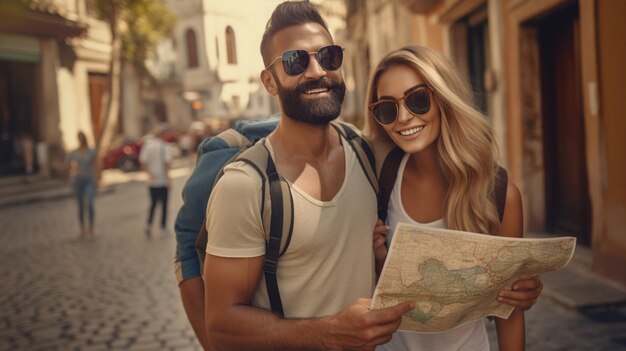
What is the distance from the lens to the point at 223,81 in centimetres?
324

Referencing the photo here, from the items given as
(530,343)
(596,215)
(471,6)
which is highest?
(471,6)

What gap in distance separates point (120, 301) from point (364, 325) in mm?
5244

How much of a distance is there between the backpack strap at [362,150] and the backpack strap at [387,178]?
0.11 feet

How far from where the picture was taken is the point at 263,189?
175cm

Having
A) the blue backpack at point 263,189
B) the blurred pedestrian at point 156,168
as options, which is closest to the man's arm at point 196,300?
the blue backpack at point 263,189

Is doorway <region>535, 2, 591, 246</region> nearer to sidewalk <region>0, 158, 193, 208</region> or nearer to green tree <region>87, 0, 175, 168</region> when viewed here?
green tree <region>87, 0, 175, 168</region>

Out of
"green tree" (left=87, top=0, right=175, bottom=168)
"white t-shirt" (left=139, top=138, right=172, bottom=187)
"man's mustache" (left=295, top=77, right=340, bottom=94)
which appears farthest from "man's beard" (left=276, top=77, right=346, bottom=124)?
"green tree" (left=87, top=0, right=175, bottom=168)

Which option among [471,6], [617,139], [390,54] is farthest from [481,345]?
[471,6]

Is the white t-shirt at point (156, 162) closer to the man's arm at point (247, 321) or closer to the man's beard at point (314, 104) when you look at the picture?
the man's beard at point (314, 104)

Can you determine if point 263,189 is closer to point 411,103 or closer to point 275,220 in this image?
point 275,220

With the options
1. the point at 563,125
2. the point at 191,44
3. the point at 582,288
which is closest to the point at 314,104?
the point at 191,44

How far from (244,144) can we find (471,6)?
7869 mm

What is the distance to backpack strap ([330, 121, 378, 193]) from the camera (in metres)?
2.07

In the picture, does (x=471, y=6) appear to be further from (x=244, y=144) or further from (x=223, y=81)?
(x=244, y=144)
